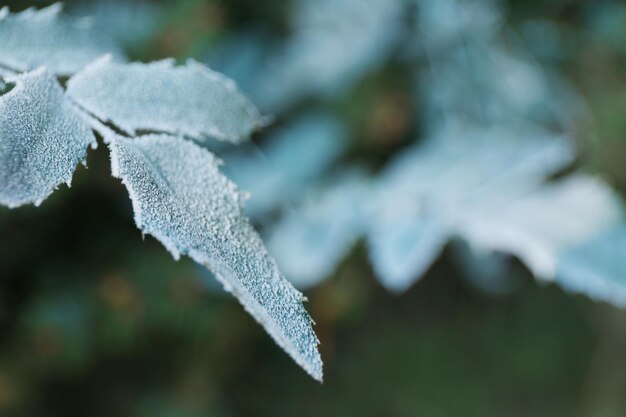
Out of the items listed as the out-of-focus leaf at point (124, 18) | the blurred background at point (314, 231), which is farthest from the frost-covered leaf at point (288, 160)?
the out-of-focus leaf at point (124, 18)

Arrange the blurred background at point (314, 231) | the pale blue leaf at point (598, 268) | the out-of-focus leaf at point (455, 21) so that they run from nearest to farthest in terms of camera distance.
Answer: the pale blue leaf at point (598, 268) < the blurred background at point (314, 231) < the out-of-focus leaf at point (455, 21)

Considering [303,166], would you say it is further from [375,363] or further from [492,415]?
[492,415]

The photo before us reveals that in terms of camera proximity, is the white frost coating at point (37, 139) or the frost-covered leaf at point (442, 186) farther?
the frost-covered leaf at point (442, 186)

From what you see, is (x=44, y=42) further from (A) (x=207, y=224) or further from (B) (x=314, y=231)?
(B) (x=314, y=231)

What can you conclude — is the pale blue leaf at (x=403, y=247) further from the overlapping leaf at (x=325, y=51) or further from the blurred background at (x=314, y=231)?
the overlapping leaf at (x=325, y=51)

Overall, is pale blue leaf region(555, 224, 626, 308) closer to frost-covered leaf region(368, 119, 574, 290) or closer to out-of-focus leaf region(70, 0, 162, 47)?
frost-covered leaf region(368, 119, 574, 290)

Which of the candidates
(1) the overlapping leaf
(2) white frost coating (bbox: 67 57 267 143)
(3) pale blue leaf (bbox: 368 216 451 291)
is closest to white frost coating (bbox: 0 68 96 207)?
(2) white frost coating (bbox: 67 57 267 143)

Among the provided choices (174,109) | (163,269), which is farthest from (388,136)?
(174,109)
